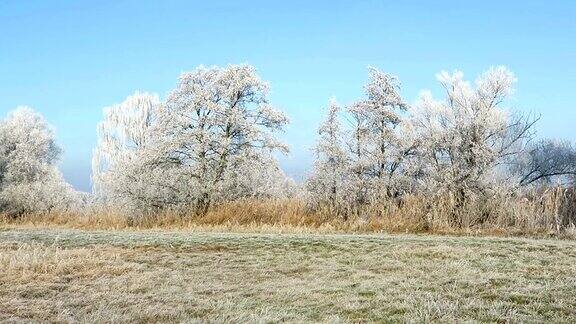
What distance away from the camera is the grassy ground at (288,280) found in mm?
5668

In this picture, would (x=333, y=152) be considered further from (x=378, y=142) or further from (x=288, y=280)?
(x=288, y=280)

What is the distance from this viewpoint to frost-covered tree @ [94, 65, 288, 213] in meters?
18.8

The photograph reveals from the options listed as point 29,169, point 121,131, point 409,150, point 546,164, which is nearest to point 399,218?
point 409,150

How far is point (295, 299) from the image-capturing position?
6277 millimetres

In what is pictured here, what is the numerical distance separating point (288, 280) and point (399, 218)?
28.0 feet

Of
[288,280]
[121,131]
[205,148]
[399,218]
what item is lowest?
[288,280]

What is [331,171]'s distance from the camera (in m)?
18.0

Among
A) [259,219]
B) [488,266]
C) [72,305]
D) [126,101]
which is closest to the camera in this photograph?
[72,305]

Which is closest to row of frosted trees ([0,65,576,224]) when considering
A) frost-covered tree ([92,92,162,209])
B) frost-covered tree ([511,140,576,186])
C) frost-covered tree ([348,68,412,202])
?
frost-covered tree ([348,68,412,202])

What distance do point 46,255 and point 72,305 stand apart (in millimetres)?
2913

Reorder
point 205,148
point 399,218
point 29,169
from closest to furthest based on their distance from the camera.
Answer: point 399,218, point 205,148, point 29,169

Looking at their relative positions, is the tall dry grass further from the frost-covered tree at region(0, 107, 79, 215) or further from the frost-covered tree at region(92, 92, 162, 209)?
the frost-covered tree at region(92, 92, 162, 209)

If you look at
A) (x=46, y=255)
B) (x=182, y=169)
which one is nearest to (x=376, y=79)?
(x=182, y=169)

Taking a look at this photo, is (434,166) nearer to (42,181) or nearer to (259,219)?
(259,219)
